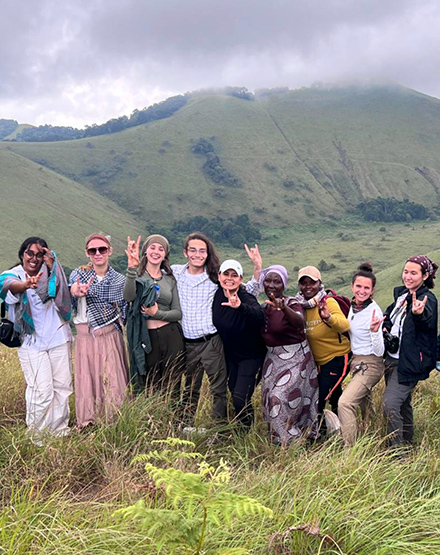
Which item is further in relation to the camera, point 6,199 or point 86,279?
point 6,199

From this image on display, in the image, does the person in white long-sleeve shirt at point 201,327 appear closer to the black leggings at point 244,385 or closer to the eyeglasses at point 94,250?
the black leggings at point 244,385

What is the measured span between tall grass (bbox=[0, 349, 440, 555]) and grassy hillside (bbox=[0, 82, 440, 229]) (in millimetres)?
108697

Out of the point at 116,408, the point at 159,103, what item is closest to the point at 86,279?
the point at 116,408

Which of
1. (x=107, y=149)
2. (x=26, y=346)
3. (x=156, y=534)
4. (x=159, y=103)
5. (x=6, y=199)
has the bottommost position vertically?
(x=156, y=534)

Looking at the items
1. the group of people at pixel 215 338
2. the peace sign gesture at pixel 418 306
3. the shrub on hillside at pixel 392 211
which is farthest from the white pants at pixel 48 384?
the shrub on hillside at pixel 392 211

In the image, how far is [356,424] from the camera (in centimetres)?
462

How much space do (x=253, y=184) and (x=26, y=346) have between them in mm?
126906

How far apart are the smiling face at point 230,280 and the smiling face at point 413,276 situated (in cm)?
153

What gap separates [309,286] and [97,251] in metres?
2.10

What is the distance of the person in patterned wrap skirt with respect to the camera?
4.61 meters

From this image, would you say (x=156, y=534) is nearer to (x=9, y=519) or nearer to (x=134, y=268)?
(x=9, y=519)

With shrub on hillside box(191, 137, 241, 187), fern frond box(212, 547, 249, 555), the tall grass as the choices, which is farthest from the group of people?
shrub on hillside box(191, 137, 241, 187)

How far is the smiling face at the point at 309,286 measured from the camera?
4762 mm

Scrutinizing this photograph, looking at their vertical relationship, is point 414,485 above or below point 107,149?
below
